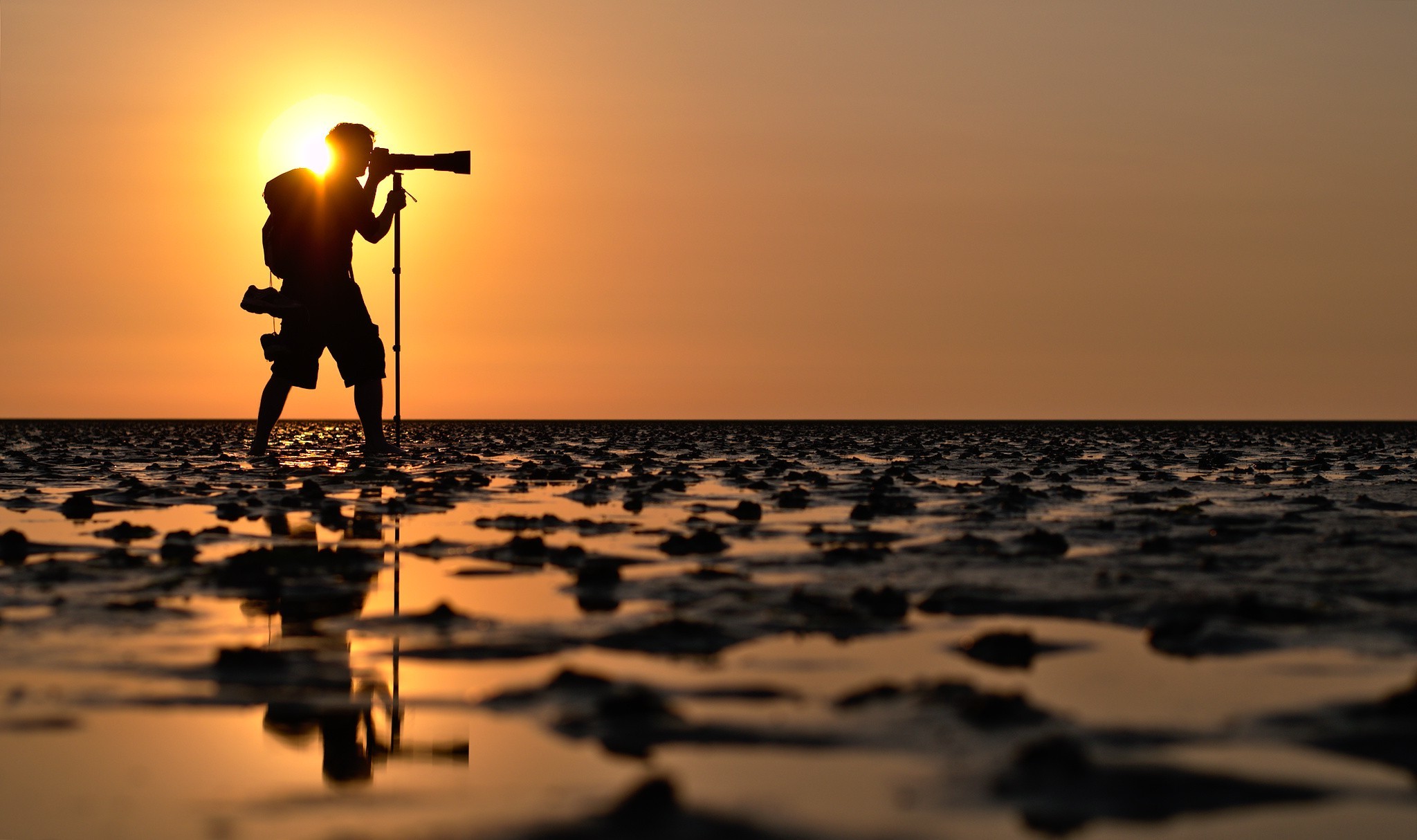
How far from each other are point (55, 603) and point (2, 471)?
15346mm

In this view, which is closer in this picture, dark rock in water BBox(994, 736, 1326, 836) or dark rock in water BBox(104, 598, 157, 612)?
dark rock in water BBox(994, 736, 1326, 836)

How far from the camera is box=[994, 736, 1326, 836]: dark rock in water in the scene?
376 cm

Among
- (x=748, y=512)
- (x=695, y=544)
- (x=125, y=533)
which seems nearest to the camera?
(x=695, y=544)

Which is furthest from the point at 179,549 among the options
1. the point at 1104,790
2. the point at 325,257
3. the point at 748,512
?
the point at 325,257

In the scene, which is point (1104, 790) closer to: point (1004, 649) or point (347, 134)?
point (1004, 649)

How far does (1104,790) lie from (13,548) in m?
7.83

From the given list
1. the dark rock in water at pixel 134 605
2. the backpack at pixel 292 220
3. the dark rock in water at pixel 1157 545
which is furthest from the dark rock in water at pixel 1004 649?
the backpack at pixel 292 220

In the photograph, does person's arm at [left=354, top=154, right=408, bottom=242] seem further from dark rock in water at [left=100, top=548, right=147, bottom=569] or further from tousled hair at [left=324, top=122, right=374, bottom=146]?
dark rock in water at [left=100, top=548, right=147, bottom=569]

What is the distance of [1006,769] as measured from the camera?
4.13 m

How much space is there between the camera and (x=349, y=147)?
2022 cm

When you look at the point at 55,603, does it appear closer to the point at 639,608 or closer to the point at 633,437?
the point at 639,608

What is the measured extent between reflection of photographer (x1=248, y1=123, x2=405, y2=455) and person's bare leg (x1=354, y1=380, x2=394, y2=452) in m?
0.34

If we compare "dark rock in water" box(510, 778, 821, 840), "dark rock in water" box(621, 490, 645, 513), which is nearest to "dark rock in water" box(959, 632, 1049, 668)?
"dark rock in water" box(510, 778, 821, 840)

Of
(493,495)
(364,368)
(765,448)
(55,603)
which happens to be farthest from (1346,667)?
(765,448)
